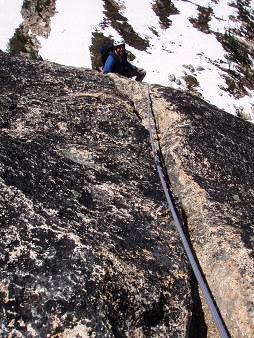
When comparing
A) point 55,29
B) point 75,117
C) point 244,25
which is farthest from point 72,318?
point 244,25

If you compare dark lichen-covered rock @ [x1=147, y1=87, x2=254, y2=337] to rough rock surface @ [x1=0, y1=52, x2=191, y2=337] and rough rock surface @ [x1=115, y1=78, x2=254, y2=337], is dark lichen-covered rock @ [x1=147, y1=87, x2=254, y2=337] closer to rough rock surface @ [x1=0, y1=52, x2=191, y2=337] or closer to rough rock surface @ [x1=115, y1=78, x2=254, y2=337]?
rough rock surface @ [x1=115, y1=78, x2=254, y2=337]

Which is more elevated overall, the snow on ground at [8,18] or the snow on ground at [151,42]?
the snow on ground at [151,42]

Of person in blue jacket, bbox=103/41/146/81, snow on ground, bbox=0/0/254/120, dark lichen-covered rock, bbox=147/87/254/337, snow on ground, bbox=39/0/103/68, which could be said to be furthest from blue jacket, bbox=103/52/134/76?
snow on ground, bbox=39/0/103/68

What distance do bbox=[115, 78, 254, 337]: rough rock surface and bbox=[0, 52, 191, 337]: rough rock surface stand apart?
0.57 m

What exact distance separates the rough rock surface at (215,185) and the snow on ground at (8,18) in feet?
73.2

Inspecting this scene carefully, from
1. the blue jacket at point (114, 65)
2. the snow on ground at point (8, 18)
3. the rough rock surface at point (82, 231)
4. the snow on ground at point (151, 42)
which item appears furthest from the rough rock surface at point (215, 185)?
the snow on ground at point (8, 18)

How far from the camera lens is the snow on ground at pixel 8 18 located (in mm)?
30000

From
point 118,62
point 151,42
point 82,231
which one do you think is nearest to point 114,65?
point 118,62

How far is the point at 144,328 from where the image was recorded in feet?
15.4

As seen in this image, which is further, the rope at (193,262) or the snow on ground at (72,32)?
the snow on ground at (72,32)

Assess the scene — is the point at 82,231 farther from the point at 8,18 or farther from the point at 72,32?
the point at 8,18

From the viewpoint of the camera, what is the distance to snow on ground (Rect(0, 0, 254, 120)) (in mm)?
28906

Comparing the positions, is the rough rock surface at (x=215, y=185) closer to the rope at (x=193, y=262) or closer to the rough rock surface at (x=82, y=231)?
the rope at (x=193, y=262)

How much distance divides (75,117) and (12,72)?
6.33 feet
